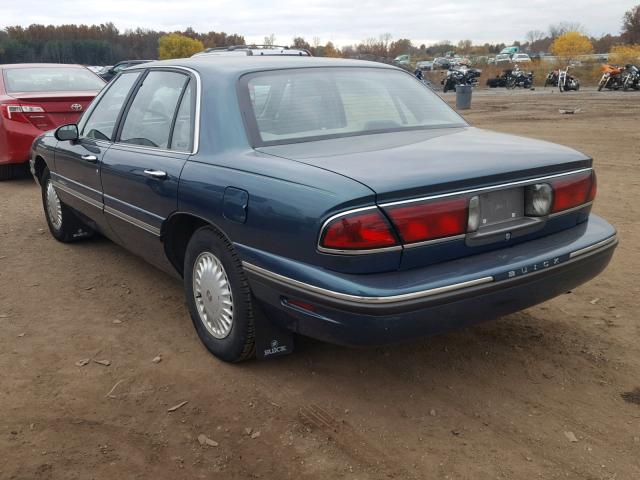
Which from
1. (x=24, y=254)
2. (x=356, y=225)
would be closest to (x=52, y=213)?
(x=24, y=254)

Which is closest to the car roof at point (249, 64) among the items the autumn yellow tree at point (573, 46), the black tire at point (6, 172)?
the black tire at point (6, 172)

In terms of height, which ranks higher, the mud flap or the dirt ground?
the mud flap

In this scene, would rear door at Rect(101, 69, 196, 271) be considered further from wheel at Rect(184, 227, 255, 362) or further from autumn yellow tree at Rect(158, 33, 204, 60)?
autumn yellow tree at Rect(158, 33, 204, 60)

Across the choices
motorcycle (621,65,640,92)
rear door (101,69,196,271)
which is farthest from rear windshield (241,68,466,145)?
motorcycle (621,65,640,92)

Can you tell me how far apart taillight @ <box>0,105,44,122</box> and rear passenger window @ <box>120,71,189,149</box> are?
4.46m

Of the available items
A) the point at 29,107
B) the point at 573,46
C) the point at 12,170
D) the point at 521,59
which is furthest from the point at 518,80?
the point at 573,46

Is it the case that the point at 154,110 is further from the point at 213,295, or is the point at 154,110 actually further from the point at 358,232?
the point at 358,232

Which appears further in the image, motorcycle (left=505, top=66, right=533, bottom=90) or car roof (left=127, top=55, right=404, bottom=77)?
motorcycle (left=505, top=66, right=533, bottom=90)

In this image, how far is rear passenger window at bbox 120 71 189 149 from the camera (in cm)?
368

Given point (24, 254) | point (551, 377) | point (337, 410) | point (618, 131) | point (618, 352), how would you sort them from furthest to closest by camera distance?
point (618, 131) → point (24, 254) → point (618, 352) → point (551, 377) → point (337, 410)

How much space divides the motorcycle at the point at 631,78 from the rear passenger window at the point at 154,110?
3079 cm

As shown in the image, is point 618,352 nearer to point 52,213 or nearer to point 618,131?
point 52,213

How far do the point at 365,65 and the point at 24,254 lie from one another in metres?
3.45

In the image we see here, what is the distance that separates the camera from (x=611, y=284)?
4.39 meters
